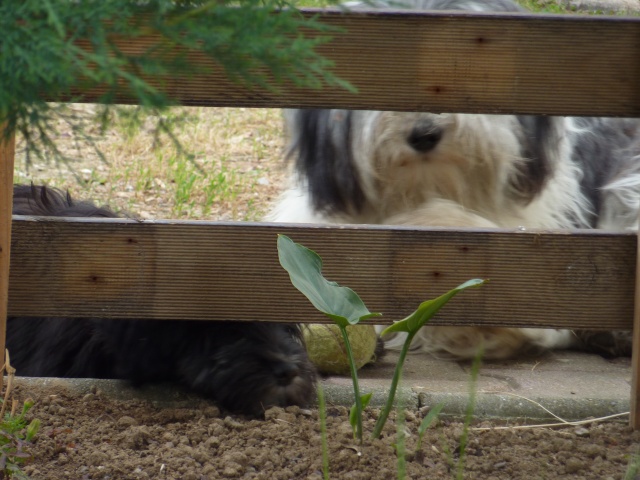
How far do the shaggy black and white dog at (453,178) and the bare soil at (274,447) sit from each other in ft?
3.37

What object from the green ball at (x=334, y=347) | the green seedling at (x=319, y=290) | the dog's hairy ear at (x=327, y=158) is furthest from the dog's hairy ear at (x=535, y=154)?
the green seedling at (x=319, y=290)

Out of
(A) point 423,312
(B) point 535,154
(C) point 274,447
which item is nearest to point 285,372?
(C) point 274,447

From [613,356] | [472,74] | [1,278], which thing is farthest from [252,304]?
[613,356]

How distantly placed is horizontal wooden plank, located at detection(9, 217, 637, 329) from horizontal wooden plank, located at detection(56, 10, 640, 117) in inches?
14.0

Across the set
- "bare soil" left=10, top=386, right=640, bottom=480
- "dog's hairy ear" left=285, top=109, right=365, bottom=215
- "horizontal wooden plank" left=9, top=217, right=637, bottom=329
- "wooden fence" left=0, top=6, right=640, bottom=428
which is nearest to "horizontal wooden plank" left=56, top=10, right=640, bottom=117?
"wooden fence" left=0, top=6, right=640, bottom=428

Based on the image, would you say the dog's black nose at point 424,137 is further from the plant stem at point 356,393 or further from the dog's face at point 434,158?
the plant stem at point 356,393

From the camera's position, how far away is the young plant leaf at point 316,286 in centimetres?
219

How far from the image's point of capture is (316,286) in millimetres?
2230

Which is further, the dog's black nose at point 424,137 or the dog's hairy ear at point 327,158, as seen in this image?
the dog's hairy ear at point 327,158

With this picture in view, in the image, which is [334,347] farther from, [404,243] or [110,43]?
[110,43]

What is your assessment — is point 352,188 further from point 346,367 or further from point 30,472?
point 30,472

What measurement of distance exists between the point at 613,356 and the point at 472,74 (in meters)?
1.70

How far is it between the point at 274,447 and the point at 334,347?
0.84 m

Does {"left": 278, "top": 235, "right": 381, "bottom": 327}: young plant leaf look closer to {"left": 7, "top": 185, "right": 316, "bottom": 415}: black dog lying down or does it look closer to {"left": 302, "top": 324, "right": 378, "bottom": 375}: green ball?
{"left": 7, "top": 185, "right": 316, "bottom": 415}: black dog lying down
